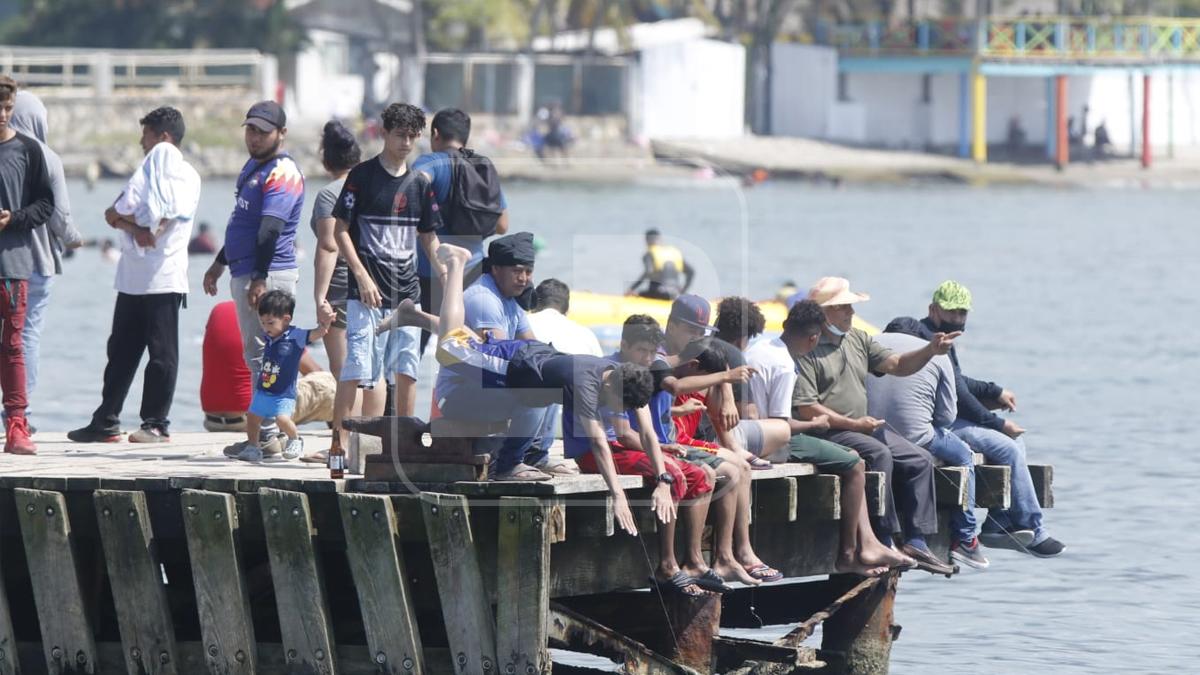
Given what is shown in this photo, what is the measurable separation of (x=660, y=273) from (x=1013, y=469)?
11609 mm

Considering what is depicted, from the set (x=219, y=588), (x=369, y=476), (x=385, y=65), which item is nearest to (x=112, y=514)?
(x=219, y=588)

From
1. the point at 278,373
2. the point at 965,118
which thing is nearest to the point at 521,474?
the point at 278,373

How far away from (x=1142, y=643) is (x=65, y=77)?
5137 cm

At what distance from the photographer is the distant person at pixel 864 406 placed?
1252 cm

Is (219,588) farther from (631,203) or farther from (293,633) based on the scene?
(631,203)

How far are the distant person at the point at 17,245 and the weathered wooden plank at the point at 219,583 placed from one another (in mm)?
1889

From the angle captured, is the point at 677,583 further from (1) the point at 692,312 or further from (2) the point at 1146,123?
(2) the point at 1146,123

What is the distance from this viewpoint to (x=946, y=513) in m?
13.5

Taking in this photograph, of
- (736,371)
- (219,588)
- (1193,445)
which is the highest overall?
(736,371)

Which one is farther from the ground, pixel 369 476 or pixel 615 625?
pixel 369 476

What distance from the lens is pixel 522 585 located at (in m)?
10.7

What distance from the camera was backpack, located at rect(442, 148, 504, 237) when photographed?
40.1 feet

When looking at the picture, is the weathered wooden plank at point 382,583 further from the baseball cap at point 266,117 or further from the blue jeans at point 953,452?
the blue jeans at point 953,452

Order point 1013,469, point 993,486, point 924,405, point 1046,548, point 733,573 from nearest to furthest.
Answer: point 733,573
point 924,405
point 993,486
point 1013,469
point 1046,548
